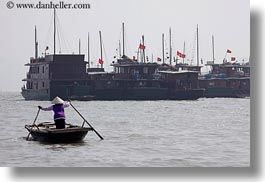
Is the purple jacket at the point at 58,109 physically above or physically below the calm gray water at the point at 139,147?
above

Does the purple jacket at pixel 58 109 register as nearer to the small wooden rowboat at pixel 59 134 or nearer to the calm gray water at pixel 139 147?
the small wooden rowboat at pixel 59 134

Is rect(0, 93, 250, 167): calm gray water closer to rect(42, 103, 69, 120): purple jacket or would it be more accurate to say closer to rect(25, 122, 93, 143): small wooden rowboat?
rect(25, 122, 93, 143): small wooden rowboat

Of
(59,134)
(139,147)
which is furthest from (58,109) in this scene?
(139,147)

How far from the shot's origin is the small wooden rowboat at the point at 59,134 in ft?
27.7

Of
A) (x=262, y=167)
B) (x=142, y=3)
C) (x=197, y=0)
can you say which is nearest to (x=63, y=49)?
(x=142, y=3)

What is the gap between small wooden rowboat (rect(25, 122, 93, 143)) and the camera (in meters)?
8.44

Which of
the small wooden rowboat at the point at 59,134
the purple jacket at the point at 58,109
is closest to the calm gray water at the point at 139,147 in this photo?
the small wooden rowboat at the point at 59,134

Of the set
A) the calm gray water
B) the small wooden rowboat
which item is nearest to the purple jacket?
the small wooden rowboat

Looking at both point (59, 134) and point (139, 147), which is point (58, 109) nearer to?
point (59, 134)

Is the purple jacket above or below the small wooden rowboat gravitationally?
above

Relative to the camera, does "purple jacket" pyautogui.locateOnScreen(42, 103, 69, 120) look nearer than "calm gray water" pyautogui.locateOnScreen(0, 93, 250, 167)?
No

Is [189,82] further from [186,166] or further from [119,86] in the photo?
[186,166]

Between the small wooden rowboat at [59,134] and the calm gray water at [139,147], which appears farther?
the small wooden rowboat at [59,134]

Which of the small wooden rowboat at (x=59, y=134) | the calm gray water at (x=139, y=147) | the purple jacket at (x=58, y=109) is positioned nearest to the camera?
the calm gray water at (x=139, y=147)
